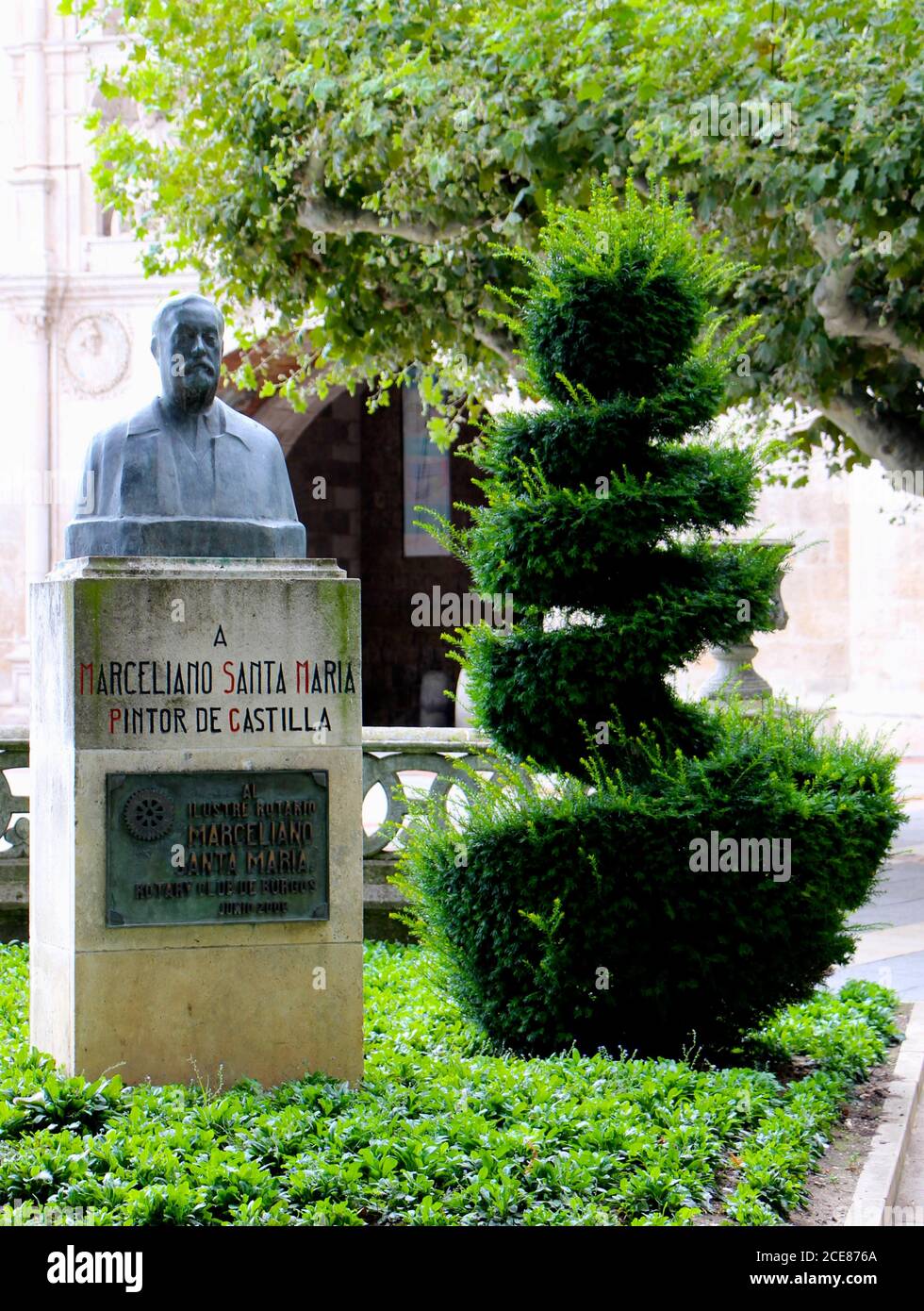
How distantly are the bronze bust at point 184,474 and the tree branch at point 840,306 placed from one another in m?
6.50

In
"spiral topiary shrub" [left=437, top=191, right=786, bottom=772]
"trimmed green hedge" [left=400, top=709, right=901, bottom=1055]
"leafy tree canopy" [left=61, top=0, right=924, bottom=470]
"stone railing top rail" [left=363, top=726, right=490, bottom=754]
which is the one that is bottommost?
"trimmed green hedge" [left=400, top=709, right=901, bottom=1055]

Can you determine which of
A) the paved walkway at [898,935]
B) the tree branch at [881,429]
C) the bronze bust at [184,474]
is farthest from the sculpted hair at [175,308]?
the tree branch at [881,429]

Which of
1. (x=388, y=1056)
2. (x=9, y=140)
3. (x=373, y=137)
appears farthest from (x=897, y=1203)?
(x=9, y=140)

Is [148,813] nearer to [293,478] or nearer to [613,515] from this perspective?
[613,515]

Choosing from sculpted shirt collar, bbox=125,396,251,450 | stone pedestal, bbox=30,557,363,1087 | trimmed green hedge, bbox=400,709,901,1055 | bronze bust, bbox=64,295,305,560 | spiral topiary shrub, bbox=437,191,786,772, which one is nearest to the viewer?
stone pedestal, bbox=30,557,363,1087

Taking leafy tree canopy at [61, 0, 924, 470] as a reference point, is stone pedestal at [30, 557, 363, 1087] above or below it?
below

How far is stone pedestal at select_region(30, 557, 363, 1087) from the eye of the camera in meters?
6.28

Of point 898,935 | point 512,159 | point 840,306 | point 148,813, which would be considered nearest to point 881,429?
point 840,306

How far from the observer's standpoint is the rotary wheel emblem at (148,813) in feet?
20.7

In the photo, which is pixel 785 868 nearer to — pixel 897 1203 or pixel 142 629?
pixel 897 1203

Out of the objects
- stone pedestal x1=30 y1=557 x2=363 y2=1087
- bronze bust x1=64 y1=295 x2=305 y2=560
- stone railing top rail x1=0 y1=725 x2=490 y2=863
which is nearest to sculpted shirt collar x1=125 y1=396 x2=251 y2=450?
bronze bust x1=64 y1=295 x2=305 y2=560

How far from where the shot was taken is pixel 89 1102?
5852 mm

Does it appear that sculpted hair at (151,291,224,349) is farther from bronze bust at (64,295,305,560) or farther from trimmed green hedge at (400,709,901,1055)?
trimmed green hedge at (400,709,901,1055)

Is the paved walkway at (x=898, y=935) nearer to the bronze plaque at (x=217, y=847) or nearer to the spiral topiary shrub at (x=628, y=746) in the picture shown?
the spiral topiary shrub at (x=628, y=746)
